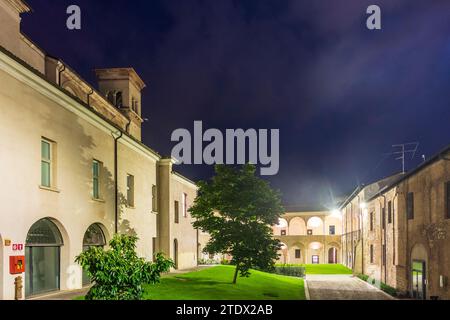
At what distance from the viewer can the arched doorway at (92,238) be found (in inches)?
843

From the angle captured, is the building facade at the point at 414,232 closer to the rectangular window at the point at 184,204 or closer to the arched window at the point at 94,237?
the rectangular window at the point at 184,204

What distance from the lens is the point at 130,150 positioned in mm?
27969

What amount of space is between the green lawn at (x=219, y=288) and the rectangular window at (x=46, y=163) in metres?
5.84

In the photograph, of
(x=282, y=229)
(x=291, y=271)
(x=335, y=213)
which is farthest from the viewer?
(x=282, y=229)

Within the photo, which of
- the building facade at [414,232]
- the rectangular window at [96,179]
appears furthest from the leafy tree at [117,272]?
the building facade at [414,232]

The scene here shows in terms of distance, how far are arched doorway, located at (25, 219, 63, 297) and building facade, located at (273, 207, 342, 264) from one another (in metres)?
55.4

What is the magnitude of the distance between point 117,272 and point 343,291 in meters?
24.9

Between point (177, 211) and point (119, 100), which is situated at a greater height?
point (119, 100)

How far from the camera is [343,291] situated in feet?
108

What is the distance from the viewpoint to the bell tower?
32.4 meters

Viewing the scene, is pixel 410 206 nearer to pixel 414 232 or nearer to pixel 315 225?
pixel 414 232

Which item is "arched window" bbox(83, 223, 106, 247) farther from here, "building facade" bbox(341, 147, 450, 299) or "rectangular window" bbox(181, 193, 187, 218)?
"rectangular window" bbox(181, 193, 187, 218)

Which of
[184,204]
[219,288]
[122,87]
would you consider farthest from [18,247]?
[184,204]

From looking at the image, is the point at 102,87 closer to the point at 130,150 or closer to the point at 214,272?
the point at 130,150
